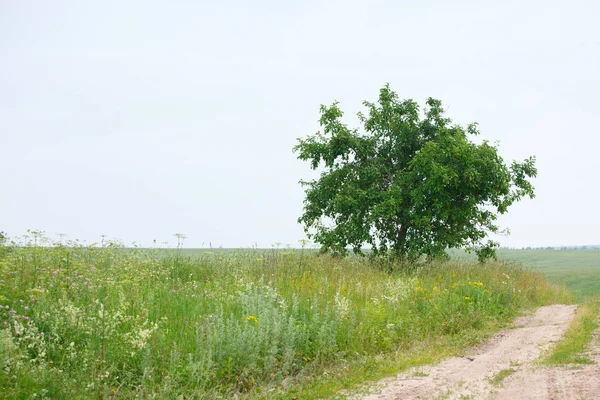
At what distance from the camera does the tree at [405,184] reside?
810 inches

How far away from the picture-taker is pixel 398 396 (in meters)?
7.25

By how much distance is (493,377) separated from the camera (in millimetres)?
8414

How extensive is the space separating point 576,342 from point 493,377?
3720 millimetres

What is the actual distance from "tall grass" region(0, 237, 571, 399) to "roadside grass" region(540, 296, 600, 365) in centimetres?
187

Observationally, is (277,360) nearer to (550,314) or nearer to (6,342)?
(6,342)

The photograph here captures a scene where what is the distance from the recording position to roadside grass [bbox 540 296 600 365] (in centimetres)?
940

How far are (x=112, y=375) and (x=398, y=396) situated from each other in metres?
3.87

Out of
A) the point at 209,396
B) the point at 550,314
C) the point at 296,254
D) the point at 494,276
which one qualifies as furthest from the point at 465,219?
the point at 209,396

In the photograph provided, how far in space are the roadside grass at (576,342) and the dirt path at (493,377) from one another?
0.27 m

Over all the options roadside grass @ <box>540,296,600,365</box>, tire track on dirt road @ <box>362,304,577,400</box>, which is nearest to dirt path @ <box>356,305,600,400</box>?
tire track on dirt road @ <box>362,304,577,400</box>

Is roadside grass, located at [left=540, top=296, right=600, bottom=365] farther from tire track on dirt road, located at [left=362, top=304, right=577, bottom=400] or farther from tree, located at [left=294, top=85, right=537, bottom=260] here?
tree, located at [left=294, top=85, right=537, bottom=260]

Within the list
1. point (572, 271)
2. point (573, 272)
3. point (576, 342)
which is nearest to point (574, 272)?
point (573, 272)

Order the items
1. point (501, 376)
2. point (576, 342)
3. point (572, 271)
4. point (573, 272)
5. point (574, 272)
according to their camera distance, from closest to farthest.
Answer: point (501, 376) < point (576, 342) < point (574, 272) < point (573, 272) < point (572, 271)

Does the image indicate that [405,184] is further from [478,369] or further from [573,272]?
[573,272]
